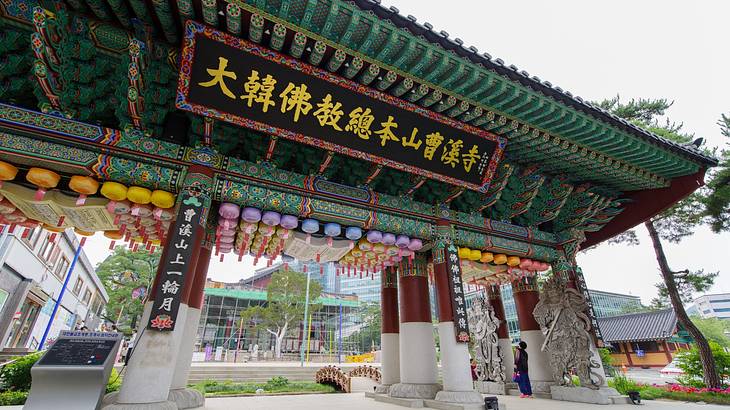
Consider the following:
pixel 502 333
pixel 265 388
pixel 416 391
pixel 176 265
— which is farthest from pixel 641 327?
pixel 176 265

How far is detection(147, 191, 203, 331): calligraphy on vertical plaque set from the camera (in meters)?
4.73

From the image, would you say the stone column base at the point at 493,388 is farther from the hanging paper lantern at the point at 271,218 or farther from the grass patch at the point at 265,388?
the hanging paper lantern at the point at 271,218

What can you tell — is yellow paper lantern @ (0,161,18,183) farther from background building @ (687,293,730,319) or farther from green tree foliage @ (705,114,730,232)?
background building @ (687,293,730,319)

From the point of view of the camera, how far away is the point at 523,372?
30.9ft

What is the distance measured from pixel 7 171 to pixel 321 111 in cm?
479

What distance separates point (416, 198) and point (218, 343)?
36.2 meters

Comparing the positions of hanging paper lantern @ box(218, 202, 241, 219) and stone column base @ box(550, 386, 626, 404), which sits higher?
hanging paper lantern @ box(218, 202, 241, 219)

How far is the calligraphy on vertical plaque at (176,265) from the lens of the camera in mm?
4730

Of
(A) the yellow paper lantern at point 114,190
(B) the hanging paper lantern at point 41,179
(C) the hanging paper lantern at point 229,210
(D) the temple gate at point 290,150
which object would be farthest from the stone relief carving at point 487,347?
(B) the hanging paper lantern at point 41,179

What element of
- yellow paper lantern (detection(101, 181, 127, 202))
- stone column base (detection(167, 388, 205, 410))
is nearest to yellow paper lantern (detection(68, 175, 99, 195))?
yellow paper lantern (detection(101, 181, 127, 202))

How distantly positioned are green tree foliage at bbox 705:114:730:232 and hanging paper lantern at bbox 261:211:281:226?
15.1 metres

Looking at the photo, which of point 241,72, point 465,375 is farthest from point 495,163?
point 241,72

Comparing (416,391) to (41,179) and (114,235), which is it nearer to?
(114,235)

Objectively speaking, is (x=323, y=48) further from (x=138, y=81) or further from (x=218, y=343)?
(x=218, y=343)
